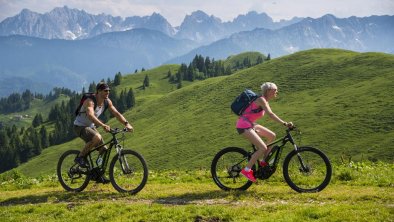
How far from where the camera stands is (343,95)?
340 ft

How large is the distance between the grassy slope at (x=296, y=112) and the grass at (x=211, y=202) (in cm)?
4500

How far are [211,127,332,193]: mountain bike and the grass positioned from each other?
344 mm

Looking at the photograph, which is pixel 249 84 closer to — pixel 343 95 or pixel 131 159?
pixel 343 95

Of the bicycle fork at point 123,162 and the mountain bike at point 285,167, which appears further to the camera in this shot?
the bicycle fork at point 123,162

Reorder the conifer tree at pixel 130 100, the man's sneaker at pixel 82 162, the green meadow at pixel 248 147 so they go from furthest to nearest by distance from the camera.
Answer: the conifer tree at pixel 130 100 → the man's sneaker at pixel 82 162 → the green meadow at pixel 248 147

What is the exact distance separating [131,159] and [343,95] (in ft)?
323

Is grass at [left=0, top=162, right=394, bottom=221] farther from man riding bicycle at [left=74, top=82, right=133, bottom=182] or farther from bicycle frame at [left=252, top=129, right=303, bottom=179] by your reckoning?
man riding bicycle at [left=74, top=82, right=133, bottom=182]

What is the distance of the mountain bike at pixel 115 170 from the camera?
13.5m

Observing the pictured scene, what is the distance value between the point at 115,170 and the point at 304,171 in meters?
6.57

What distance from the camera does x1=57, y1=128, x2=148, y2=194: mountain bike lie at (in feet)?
44.2

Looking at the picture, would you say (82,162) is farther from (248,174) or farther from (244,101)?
(244,101)

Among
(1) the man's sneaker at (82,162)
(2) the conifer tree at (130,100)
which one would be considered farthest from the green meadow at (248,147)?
(2) the conifer tree at (130,100)

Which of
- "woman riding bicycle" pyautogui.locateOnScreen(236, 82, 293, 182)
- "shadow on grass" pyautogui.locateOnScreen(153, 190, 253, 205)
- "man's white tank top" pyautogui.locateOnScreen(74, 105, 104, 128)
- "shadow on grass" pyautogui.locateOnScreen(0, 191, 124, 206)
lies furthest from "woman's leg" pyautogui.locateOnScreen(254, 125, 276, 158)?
"man's white tank top" pyautogui.locateOnScreen(74, 105, 104, 128)

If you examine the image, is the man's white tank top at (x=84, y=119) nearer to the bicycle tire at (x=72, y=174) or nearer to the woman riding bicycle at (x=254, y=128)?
the bicycle tire at (x=72, y=174)
